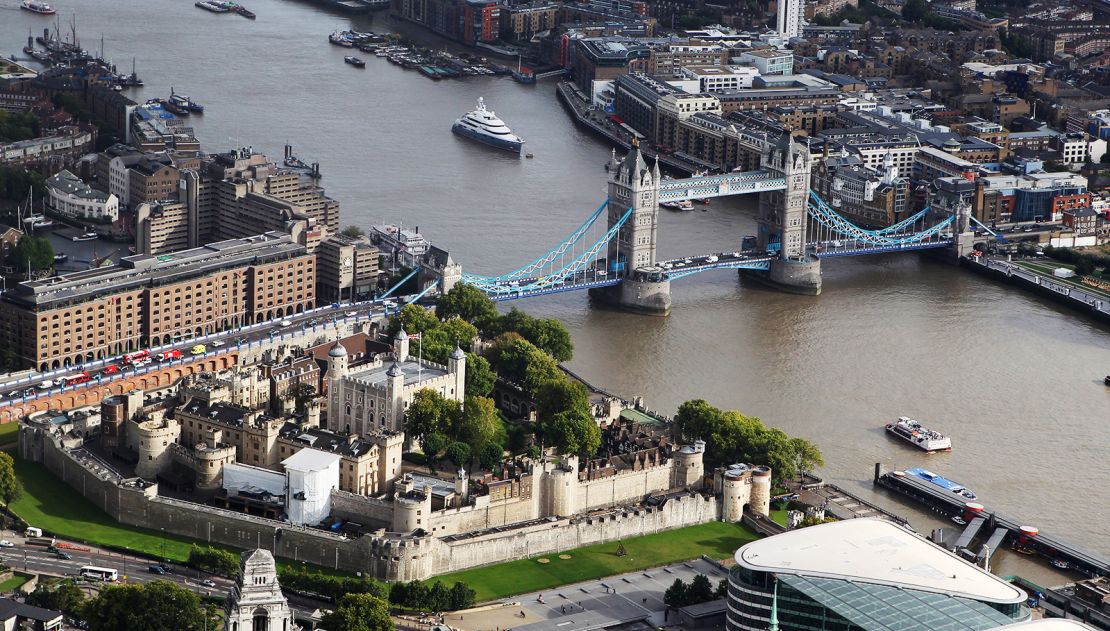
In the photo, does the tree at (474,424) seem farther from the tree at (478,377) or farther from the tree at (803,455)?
the tree at (803,455)

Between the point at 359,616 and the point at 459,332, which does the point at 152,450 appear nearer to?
the point at 359,616

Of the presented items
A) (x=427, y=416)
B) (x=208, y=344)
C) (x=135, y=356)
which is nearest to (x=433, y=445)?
(x=427, y=416)

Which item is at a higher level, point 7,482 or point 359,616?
point 7,482

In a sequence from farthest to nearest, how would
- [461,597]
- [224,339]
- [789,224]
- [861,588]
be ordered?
1. [789,224]
2. [224,339]
3. [461,597]
4. [861,588]

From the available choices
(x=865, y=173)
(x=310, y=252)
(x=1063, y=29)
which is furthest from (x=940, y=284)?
(x=1063, y=29)

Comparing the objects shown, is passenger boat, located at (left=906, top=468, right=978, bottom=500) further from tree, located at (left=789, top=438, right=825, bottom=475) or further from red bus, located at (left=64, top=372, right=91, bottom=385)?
red bus, located at (left=64, top=372, right=91, bottom=385)

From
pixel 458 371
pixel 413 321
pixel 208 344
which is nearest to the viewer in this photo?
pixel 458 371

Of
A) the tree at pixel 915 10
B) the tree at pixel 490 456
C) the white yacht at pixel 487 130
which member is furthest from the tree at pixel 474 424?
the tree at pixel 915 10
